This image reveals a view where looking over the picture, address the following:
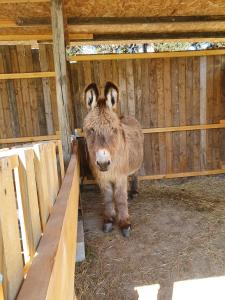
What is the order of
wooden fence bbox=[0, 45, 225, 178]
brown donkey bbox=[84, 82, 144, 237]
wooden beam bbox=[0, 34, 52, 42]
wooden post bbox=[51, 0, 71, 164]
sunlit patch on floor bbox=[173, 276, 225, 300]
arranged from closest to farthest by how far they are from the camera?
1. sunlit patch on floor bbox=[173, 276, 225, 300]
2. wooden post bbox=[51, 0, 71, 164]
3. brown donkey bbox=[84, 82, 144, 237]
4. wooden beam bbox=[0, 34, 52, 42]
5. wooden fence bbox=[0, 45, 225, 178]

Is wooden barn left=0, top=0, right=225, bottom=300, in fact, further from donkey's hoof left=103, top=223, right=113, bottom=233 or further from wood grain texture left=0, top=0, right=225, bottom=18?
donkey's hoof left=103, top=223, right=113, bottom=233

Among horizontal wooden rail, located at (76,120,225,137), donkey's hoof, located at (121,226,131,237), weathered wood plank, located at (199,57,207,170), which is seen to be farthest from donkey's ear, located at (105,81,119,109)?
weathered wood plank, located at (199,57,207,170)

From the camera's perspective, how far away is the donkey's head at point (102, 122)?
115 inches

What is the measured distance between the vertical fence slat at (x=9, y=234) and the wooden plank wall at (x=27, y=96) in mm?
4547

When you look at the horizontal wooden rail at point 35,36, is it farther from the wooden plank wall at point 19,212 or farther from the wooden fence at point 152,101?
the wooden plank wall at point 19,212

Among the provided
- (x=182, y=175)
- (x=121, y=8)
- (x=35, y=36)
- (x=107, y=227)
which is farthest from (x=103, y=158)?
(x=182, y=175)

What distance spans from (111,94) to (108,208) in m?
1.62

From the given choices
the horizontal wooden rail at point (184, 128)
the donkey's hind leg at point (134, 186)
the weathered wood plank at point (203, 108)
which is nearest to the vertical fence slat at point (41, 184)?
the donkey's hind leg at point (134, 186)

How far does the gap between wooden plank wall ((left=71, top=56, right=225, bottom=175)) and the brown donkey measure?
1603mm

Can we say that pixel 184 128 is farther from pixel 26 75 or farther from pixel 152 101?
pixel 26 75

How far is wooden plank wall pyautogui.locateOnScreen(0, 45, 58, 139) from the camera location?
4.99m

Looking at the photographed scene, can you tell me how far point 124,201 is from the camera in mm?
3572

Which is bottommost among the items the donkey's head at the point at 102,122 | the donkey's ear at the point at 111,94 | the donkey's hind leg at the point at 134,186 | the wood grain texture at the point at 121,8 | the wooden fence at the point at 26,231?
the donkey's hind leg at the point at 134,186

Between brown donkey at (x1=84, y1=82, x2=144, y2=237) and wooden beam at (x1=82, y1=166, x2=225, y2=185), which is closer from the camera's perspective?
brown donkey at (x1=84, y1=82, x2=144, y2=237)
